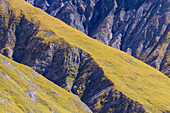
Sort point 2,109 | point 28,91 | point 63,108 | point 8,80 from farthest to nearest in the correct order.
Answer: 1. point 63,108
2. point 28,91
3. point 8,80
4. point 2,109

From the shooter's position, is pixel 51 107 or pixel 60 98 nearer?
pixel 51 107

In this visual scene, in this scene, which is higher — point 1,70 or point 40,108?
point 1,70

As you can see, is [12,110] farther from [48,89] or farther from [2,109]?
[48,89]

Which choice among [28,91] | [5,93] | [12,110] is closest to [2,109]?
[12,110]

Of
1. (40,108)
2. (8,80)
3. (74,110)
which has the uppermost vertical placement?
(8,80)

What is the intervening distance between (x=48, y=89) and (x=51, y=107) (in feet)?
102

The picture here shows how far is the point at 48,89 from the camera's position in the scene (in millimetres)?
197000

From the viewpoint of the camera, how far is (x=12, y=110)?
120000 millimetres

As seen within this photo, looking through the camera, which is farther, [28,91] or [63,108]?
[63,108]

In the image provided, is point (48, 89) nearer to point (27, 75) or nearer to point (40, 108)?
point (27, 75)

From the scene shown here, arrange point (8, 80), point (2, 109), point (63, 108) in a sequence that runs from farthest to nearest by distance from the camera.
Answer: point (63, 108), point (8, 80), point (2, 109)

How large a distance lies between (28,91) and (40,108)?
13.4 m

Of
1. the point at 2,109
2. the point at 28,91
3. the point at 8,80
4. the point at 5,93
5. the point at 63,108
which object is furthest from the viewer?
the point at 63,108

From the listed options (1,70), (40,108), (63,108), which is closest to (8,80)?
(1,70)
